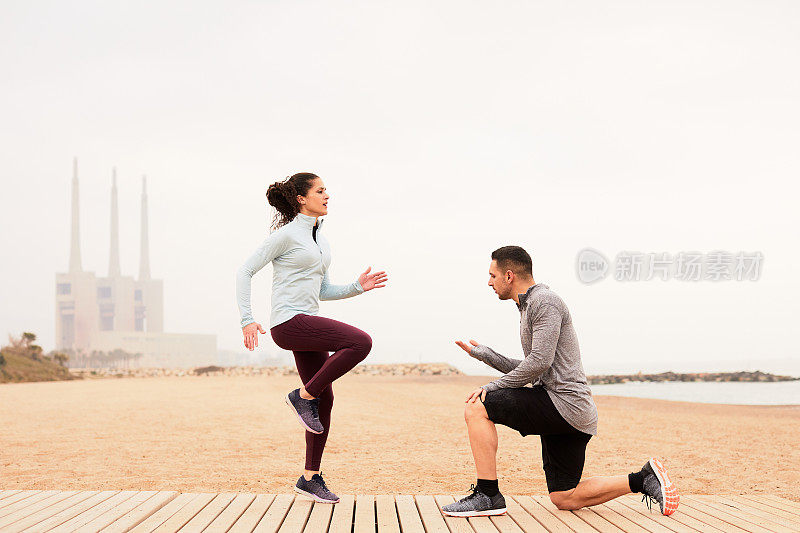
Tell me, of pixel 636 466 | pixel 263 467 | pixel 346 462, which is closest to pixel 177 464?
pixel 263 467

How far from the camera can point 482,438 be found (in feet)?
14.3

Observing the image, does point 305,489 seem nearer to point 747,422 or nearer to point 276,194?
point 276,194

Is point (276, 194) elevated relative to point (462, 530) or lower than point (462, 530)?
elevated

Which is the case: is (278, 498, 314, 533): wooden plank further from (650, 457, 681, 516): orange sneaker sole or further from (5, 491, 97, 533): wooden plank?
(650, 457, 681, 516): orange sneaker sole

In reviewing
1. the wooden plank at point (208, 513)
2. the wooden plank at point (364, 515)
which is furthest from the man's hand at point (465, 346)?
the wooden plank at point (208, 513)

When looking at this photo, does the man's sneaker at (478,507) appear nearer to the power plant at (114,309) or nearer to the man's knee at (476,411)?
the man's knee at (476,411)

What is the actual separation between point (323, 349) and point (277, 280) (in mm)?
578

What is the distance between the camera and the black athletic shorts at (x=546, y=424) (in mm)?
4324

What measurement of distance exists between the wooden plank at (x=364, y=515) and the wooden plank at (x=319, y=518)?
7.0 inches

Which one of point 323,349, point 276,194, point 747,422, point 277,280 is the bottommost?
point 747,422

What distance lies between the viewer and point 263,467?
8.81 m

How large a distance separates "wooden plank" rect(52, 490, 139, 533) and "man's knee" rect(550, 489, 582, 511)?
2.97 meters

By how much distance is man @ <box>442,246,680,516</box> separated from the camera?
4.31 metres

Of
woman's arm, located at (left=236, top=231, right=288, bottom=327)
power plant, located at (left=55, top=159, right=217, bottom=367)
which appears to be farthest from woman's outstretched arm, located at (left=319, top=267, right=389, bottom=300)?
power plant, located at (left=55, top=159, right=217, bottom=367)
